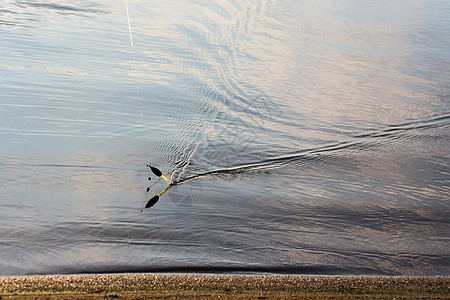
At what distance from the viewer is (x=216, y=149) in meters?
3.94

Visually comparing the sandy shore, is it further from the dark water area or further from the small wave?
the small wave

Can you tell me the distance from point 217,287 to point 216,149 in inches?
68.1

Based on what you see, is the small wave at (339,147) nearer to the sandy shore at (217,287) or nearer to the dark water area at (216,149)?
the dark water area at (216,149)

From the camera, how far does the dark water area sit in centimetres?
275

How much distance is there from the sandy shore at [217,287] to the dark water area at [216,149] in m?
0.09

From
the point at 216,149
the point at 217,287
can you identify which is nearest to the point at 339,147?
the point at 216,149

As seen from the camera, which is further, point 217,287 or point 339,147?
point 339,147

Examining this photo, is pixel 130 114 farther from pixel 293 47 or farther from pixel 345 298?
pixel 293 47

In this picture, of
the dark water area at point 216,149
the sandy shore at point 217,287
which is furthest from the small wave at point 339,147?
the sandy shore at point 217,287

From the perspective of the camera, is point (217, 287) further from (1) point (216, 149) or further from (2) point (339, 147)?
(2) point (339, 147)

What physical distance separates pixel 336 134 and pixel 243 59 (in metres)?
2.38

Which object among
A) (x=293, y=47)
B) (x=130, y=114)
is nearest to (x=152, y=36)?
(x=293, y=47)

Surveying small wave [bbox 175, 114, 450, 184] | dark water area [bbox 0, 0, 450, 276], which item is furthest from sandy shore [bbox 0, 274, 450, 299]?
small wave [bbox 175, 114, 450, 184]

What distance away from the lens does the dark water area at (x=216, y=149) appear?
275cm
